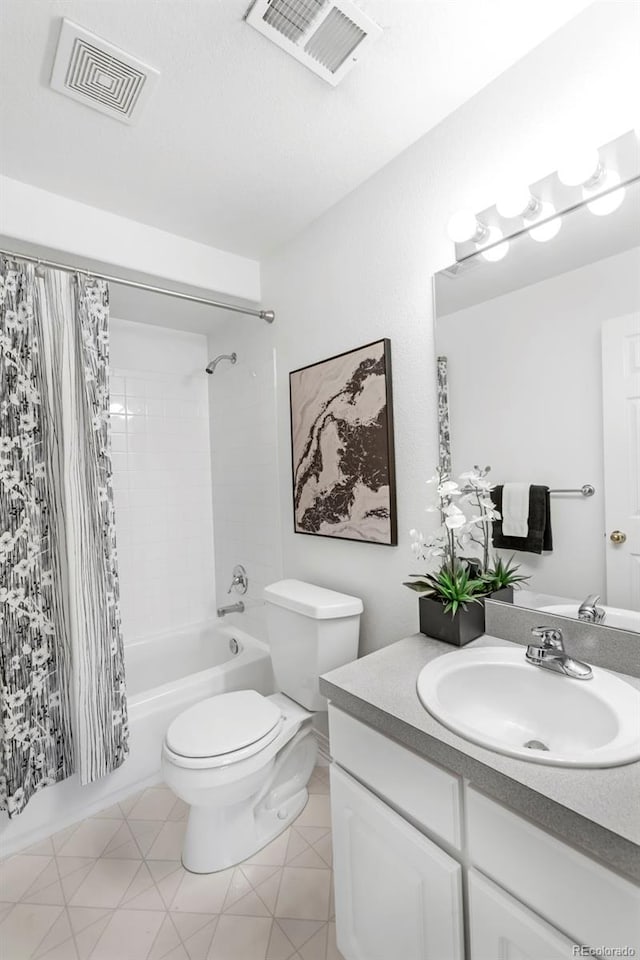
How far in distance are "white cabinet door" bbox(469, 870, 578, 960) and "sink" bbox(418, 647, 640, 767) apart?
240 mm

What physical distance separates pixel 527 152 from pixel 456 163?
243 millimetres

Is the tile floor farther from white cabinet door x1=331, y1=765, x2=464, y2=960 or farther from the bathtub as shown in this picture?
white cabinet door x1=331, y1=765, x2=464, y2=960

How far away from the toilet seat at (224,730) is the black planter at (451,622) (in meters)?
0.69

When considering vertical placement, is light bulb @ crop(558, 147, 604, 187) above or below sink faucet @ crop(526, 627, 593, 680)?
above

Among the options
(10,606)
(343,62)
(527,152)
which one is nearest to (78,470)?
(10,606)

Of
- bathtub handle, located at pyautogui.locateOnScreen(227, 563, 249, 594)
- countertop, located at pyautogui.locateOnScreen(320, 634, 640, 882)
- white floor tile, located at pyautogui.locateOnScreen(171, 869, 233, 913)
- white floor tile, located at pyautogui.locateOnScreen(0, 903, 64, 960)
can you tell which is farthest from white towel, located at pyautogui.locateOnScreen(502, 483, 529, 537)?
white floor tile, located at pyautogui.locateOnScreen(0, 903, 64, 960)

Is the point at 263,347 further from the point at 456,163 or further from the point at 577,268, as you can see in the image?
the point at 577,268

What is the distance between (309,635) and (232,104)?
1804 millimetres

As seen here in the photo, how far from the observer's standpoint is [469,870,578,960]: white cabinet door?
70cm

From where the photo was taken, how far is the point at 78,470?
1.64 m

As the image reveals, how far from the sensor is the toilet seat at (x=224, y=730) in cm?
144

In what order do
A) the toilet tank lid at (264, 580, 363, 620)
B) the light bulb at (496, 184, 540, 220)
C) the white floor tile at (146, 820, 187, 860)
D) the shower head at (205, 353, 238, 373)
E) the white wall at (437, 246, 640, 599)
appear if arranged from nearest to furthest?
the white wall at (437, 246, 640, 599) → the light bulb at (496, 184, 540, 220) → the white floor tile at (146, 820, 187, 860) → the toilet tank lid at (264, 580, 363, 620) → the shower head at (205, 353, 238, 373)

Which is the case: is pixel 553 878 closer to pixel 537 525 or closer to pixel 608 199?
pixel 537 525

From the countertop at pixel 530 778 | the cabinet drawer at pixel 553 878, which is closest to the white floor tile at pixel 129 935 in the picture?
the countertop at pixel 530 778
